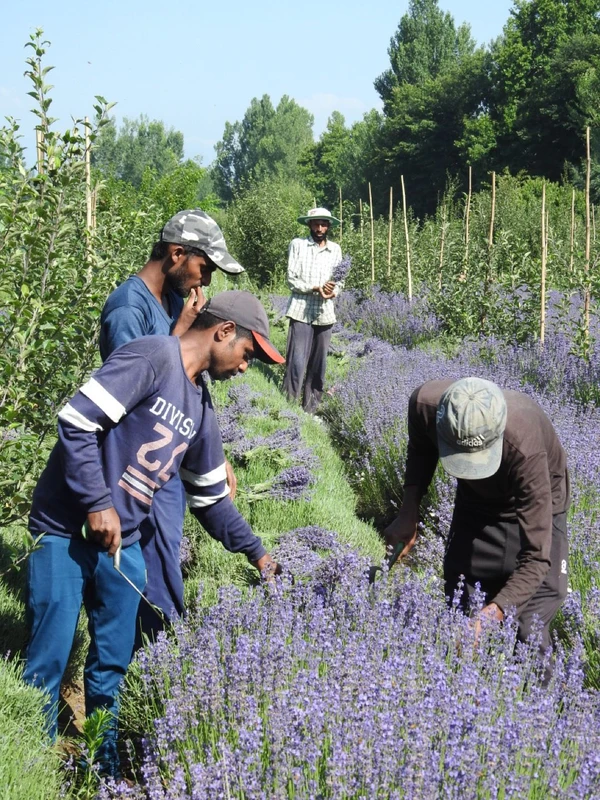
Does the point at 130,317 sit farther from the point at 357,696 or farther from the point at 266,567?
the point at 357,696

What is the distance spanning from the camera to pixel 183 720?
235 cm

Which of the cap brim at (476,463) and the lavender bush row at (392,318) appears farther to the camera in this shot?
the lavender bush row at (392,318)

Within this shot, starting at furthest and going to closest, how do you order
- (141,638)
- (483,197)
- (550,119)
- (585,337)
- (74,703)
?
(550,119) < (483,197) < (585,337) < (74,703) < (141,638)

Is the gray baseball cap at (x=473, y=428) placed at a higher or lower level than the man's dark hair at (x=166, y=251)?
lower

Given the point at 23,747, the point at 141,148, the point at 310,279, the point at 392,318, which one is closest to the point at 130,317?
the point at 23,747

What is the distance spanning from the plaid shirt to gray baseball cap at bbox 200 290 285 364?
5944 mm

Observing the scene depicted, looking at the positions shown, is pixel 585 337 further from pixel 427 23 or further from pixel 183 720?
pixel 427 23

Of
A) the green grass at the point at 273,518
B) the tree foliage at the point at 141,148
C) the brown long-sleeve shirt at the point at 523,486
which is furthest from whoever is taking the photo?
the tree foliage at the point at 141,148

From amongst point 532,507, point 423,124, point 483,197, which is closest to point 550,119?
point 423,124

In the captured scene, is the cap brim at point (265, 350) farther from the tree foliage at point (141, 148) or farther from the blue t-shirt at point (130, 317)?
the tree foliage at point (141, 148)

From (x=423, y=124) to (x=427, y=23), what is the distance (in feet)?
57.8

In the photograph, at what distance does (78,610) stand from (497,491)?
1.54 meters

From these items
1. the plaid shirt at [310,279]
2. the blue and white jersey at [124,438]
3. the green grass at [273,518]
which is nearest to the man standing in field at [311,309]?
the plaid shirt at [310,279]

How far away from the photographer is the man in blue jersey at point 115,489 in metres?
2.60
